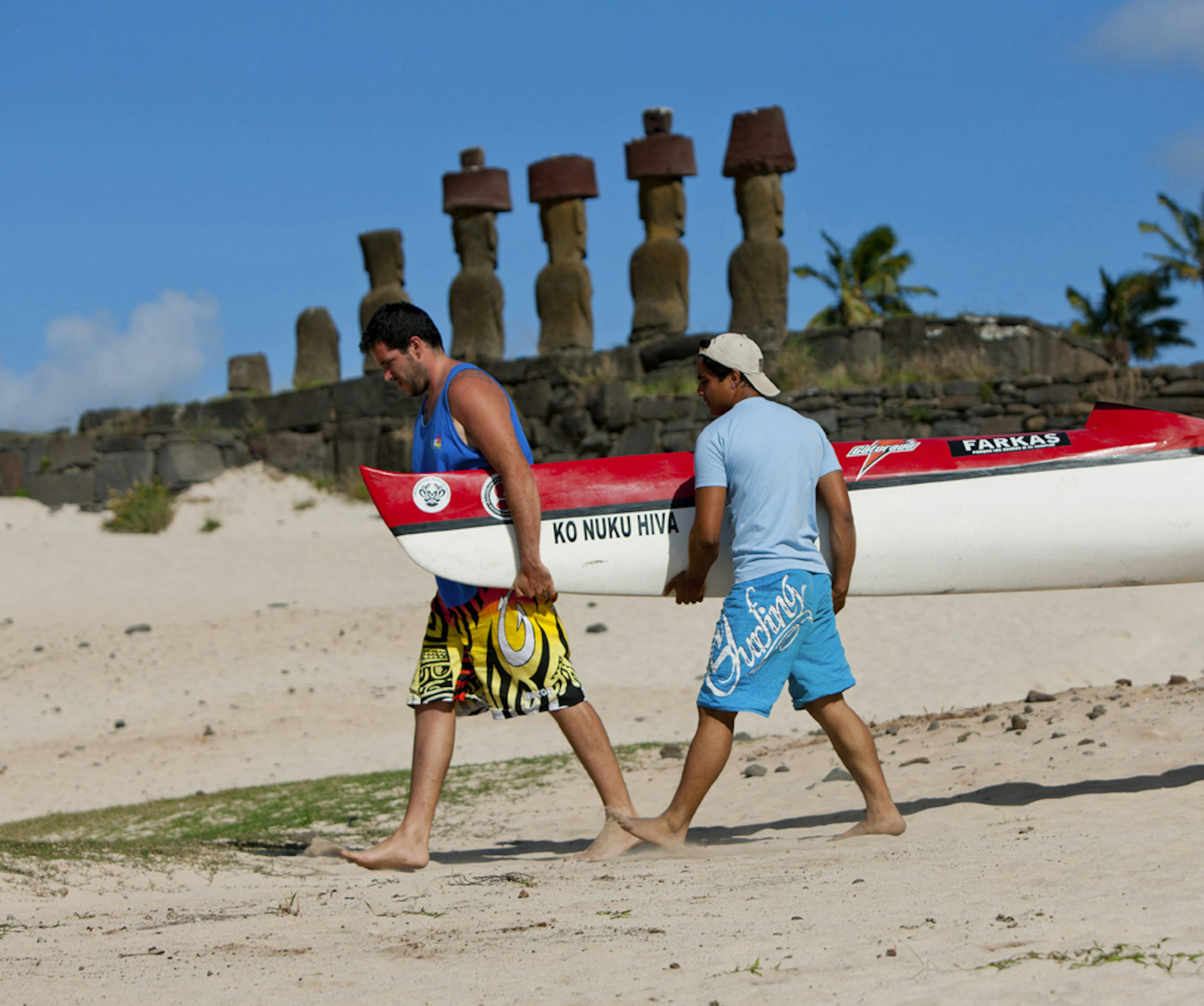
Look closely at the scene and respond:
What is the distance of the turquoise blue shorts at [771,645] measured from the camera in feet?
12.7

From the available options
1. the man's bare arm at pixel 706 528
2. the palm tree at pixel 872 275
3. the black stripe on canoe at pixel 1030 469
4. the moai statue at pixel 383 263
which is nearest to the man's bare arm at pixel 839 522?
the man's bare arm at pixel 706 528

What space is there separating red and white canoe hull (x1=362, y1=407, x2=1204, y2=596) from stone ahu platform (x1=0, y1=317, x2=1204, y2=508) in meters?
6.60

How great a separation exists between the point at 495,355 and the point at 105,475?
18.3ft

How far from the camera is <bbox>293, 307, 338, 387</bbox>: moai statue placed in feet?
66.1

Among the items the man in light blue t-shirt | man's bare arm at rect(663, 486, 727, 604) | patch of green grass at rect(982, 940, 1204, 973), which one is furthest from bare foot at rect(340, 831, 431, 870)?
patch of green grass at rect(982, 940, 1204, 973)

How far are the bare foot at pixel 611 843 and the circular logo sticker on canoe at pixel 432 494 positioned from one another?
1.11 meters

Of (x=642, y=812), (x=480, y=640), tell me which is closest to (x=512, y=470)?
(x=480, y=640)

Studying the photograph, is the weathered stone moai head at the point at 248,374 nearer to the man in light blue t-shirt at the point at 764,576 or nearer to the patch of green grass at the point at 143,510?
the patch of green grass at the point at 143,510

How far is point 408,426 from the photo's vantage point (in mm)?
18000

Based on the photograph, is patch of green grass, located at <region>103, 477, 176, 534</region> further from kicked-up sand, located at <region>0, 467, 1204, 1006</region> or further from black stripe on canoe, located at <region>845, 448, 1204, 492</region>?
black stripe on canoe, located at <region>845, 448, 1204, 492</region>

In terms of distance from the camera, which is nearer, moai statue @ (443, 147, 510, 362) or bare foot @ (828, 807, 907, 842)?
bare foot @ (828, 807, 907, 842)

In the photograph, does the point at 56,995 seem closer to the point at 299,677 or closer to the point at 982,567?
the point at 982,567

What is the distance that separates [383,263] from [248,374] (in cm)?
293

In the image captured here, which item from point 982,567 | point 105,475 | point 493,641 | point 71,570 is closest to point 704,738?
point 493,641
